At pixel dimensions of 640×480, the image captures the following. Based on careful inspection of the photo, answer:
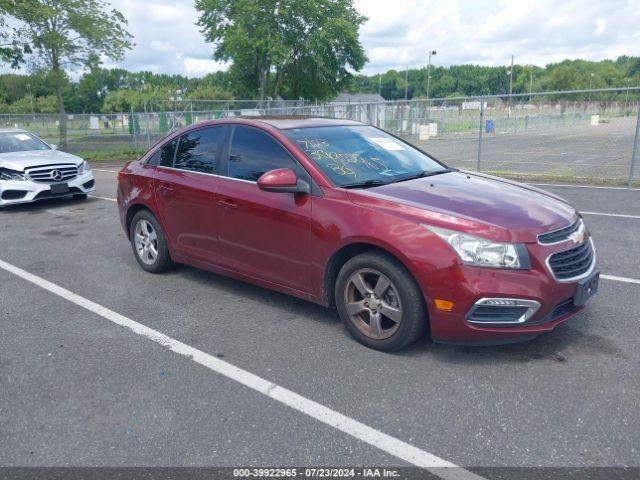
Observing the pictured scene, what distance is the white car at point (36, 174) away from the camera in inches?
390

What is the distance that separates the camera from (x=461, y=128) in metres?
A: 32.6

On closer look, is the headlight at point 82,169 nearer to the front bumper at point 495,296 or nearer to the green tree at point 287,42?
the front bumper at point 495,296

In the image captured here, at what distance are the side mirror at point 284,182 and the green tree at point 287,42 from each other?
34.9 meters

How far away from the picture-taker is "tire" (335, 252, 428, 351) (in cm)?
366

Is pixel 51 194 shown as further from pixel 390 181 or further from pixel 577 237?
pixel 577 237

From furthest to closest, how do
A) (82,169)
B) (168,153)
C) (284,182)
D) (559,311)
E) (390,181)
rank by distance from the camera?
(82,169) < (168,153) < (390,181) < (284,182) < (559,311)

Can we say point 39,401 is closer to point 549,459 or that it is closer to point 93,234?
point 549,459

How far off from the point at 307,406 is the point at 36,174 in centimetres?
872

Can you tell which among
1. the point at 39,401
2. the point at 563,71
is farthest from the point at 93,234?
the point at 563,71

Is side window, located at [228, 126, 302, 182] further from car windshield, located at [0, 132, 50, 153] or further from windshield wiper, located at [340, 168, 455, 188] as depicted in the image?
car windshield, located at [0, 132, 50, 153]

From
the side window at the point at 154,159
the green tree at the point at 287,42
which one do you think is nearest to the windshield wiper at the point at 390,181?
the side window at the point at 154,159

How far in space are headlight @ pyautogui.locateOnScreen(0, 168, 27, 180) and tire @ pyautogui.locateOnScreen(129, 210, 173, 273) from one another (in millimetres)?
5076

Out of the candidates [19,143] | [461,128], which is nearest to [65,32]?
[19,143]

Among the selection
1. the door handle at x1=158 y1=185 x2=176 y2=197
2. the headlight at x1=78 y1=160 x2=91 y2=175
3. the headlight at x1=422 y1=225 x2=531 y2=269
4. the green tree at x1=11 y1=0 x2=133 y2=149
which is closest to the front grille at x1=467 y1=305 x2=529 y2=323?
the headlight at x1=422 y1=225 x2=531 y2=269
